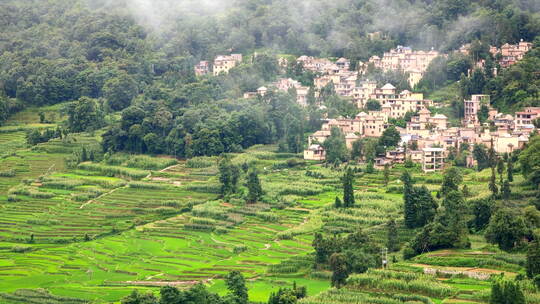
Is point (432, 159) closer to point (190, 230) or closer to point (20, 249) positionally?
point (190, 230)

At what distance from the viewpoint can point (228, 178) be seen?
165ft

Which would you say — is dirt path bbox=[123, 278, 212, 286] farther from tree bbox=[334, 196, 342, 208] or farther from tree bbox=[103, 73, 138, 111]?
tree bbox=[103, 73, 138, 111]

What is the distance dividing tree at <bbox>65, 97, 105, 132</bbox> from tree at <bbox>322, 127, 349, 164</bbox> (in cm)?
1470

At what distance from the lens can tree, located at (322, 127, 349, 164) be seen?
54.0m

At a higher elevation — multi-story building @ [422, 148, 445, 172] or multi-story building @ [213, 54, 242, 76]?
multi-story building @ [213, 54, 242, 76]

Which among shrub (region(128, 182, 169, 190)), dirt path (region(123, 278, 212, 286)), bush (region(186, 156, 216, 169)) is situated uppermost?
bush (region(186, 156, 216, 169))

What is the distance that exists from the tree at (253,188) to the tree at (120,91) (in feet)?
64.0

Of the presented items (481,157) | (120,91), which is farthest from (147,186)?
(120,91)

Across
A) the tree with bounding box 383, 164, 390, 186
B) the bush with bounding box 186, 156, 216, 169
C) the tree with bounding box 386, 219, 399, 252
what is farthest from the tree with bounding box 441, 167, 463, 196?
the bush with bounding box 186, 156, 216, 169

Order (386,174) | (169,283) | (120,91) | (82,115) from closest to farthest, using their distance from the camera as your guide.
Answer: (169,283)
(386,174)
(82,115)
(120,91)

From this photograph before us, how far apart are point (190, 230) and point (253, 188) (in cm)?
386

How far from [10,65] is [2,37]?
18.7ft

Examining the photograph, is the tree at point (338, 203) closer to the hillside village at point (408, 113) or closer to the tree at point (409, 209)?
the tree at point (409, 209)

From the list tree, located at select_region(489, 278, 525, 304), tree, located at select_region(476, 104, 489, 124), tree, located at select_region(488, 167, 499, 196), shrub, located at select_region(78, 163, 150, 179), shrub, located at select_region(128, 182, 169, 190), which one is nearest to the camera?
tree, located at select_region(489, 278, 525, 304)
